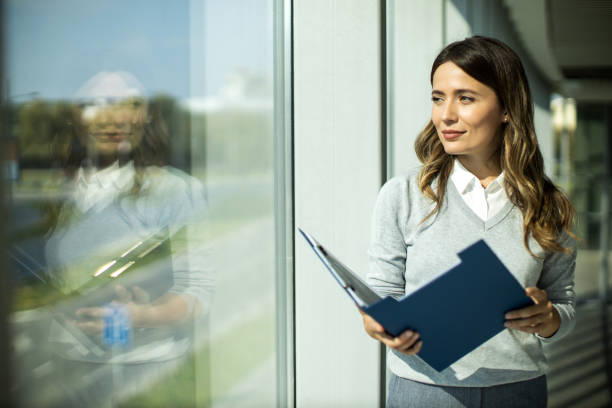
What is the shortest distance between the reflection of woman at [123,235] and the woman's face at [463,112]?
2.28 ft

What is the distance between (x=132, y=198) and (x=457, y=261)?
2.70ft

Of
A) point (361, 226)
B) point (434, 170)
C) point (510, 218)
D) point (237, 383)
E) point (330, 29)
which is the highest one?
point (330, 29)

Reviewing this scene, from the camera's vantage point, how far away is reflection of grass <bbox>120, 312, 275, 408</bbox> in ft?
5.13

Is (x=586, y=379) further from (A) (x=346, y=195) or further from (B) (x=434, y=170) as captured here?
(B) (x=434, y=170)

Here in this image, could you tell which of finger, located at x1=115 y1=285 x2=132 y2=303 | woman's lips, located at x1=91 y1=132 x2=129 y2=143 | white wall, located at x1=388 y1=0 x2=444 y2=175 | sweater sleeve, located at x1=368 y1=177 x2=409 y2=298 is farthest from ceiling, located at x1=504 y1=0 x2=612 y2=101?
finger, located at x1=115 y1=285 x2=132 y2=303

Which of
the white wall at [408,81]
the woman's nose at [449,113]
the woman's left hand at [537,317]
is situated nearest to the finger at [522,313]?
the woman's left hand at [537,317]

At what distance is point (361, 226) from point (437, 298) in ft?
3.56

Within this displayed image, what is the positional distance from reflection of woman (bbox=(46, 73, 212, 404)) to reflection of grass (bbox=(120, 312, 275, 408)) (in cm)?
6

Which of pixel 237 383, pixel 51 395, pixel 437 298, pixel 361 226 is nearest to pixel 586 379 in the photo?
pixel 361 226

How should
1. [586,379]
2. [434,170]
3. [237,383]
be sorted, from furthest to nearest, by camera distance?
[586,379], [237,383], [434,170]

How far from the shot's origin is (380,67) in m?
2.25

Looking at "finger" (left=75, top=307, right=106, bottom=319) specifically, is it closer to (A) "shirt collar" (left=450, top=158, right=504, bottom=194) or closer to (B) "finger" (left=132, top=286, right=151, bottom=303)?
(B) "finger" (left=132, top=286, right=151, bottom=303)

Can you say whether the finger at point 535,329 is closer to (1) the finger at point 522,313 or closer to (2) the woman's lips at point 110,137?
(1) the finger at point 522,313

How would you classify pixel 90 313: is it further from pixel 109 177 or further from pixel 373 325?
pixel 373 325
